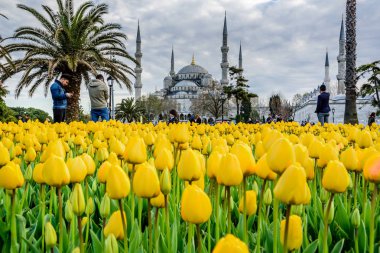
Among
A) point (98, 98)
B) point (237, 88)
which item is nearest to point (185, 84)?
point (237, 88)

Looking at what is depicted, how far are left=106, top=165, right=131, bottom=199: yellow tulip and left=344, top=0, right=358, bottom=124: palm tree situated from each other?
13978mm

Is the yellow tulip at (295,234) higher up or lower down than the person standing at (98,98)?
lower down

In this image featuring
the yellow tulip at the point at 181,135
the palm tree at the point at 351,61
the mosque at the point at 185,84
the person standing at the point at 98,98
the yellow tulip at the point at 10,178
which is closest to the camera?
the yellow tulip at the point at 10,178

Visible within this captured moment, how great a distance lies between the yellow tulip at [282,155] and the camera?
1165mm

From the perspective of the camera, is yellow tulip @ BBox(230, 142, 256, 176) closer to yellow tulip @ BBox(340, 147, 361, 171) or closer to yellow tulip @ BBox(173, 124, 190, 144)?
yellow tulip @ BBox(340, 147, 361, 171)

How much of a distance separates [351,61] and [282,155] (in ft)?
45.6

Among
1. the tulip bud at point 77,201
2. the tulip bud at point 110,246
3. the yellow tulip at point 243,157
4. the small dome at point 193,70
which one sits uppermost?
the small dome at point 193,70

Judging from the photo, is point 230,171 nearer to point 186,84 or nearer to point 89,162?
point 89,162

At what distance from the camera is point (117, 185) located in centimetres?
117

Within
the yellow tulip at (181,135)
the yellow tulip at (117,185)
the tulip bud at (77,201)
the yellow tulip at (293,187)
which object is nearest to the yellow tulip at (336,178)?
the yellow tulip at (293,187)

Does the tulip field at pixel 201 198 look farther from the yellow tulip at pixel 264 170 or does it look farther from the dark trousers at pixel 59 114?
the dark trousers at pixel 59 114

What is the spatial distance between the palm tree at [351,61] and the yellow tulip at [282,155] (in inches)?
544

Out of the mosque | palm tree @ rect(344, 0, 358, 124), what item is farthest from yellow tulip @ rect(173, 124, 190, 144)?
the mosque

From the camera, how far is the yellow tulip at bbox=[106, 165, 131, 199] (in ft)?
3.82
